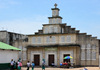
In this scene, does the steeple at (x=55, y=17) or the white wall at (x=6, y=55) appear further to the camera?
the steeple at (x=55, y=17)

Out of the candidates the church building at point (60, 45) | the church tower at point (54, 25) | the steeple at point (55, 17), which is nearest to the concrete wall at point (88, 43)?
the church building at point (60, 45)

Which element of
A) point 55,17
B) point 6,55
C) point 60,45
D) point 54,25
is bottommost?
point 6,55

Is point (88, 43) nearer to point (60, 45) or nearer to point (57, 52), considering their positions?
point (60, 45)

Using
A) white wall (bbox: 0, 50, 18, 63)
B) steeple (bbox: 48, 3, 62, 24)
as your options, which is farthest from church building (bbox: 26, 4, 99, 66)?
white wall (bbox: 0, 50, 18, 63)

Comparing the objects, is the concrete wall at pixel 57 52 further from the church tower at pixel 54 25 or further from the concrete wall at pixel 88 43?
the church tower at pixel 54 25

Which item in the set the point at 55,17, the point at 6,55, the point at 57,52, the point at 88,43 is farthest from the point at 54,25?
the point at 6,55

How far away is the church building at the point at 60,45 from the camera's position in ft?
144

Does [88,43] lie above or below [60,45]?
above

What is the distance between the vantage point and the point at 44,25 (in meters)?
47.3

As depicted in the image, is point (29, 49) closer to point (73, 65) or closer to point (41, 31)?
point (41, 31)

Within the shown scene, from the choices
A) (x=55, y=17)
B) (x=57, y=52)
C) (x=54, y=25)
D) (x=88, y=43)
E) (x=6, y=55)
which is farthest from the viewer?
(x=55, y=17)

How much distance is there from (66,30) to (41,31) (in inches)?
208

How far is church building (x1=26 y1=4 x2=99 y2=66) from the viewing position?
144 feet

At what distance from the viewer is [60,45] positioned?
1754 inches
